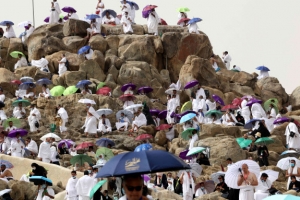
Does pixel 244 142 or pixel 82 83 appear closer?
pixel 244 142

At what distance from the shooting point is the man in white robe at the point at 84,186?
2367 centimetres

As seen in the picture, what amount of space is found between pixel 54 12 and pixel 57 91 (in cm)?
947

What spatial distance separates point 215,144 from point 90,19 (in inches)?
633

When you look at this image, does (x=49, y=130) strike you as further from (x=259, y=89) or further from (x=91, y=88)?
(x=259, y=89)

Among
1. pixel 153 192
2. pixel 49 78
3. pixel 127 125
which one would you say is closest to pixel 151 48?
pixel 49 78

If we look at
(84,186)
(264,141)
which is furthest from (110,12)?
(84,186)

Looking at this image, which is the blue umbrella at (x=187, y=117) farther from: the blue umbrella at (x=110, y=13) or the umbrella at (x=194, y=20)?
the blue umbrella at (x=110, y=13)

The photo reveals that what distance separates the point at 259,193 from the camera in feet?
72.0

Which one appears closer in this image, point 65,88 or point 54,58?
point 65,88

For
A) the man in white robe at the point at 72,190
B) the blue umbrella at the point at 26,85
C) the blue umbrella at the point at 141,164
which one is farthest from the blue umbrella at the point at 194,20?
the blue umbrella at the point at 141,164

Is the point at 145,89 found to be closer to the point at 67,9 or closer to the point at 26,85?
the point at 26,85

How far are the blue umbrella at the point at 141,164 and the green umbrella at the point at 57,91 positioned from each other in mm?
27221

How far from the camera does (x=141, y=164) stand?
1063cm

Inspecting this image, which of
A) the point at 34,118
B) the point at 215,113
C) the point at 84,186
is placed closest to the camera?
the point at 84,186
